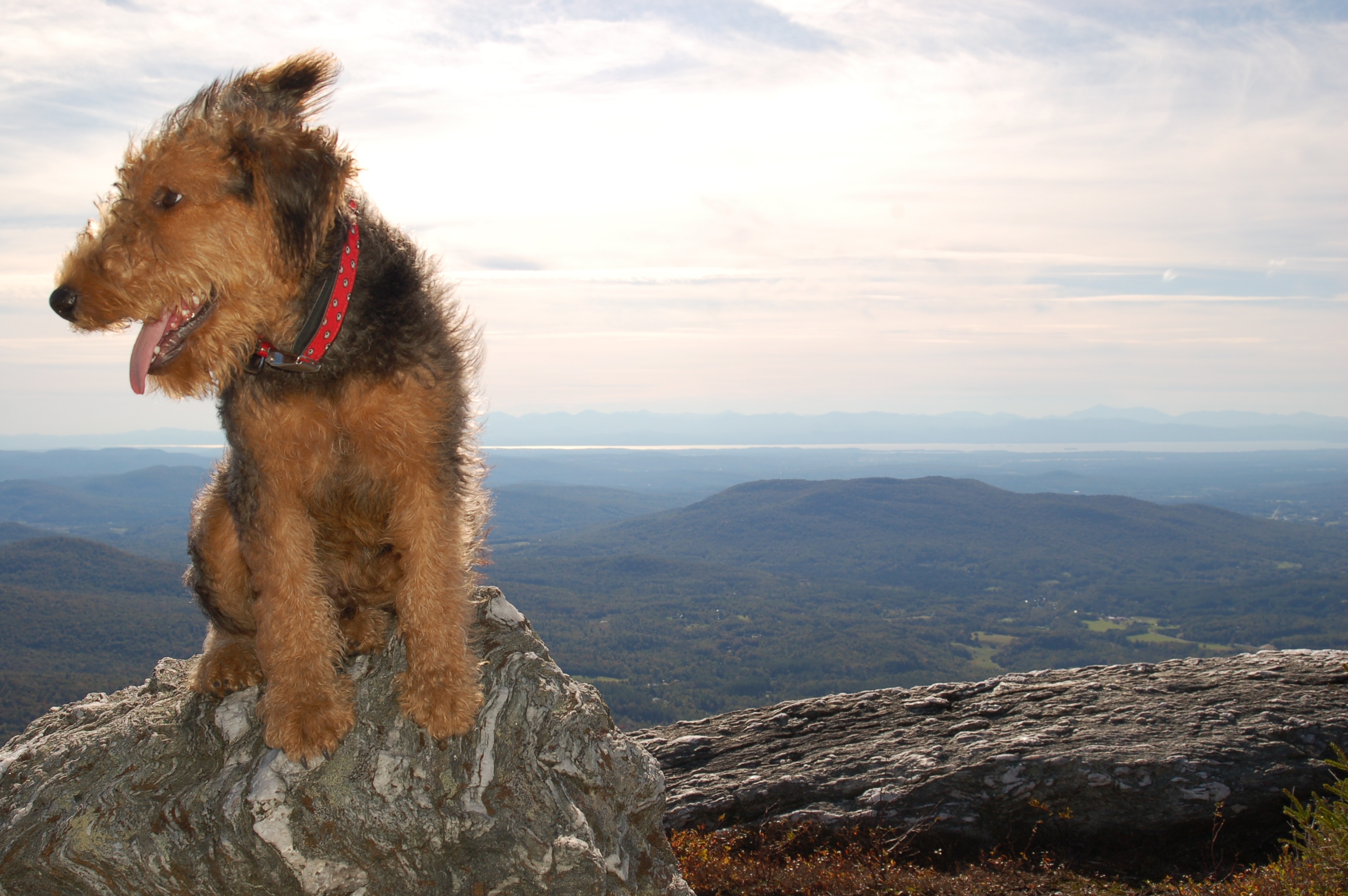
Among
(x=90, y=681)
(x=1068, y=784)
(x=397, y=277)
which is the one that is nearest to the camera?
(x=397, y=277)

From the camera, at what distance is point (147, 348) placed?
3.26 m

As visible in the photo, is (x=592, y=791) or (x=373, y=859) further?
(x=592, y=791)

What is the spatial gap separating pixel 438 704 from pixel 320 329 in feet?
6.64

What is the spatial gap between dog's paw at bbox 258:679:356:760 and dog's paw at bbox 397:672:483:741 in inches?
13.1

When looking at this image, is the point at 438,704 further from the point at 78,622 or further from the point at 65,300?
the point at 78,622

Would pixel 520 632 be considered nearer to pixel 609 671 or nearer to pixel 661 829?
pixel 661 829

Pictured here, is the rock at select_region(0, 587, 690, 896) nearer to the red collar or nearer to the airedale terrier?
the airedale terrier

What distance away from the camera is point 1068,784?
675 cm

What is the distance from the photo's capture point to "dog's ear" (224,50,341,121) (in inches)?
131

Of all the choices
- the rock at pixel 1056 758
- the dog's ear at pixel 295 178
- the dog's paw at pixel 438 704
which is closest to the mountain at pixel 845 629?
the rock at pixel 1056 758

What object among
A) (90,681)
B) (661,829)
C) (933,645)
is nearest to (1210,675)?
(661,829)

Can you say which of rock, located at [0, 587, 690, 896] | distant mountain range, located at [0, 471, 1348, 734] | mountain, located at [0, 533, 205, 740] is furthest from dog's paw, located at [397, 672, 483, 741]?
distant mountain range, located at [0, 471, 1348, 734]

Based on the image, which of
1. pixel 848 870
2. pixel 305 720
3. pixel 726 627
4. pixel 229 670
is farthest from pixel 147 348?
pixel 726 627

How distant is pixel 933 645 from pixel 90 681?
12404 cm
